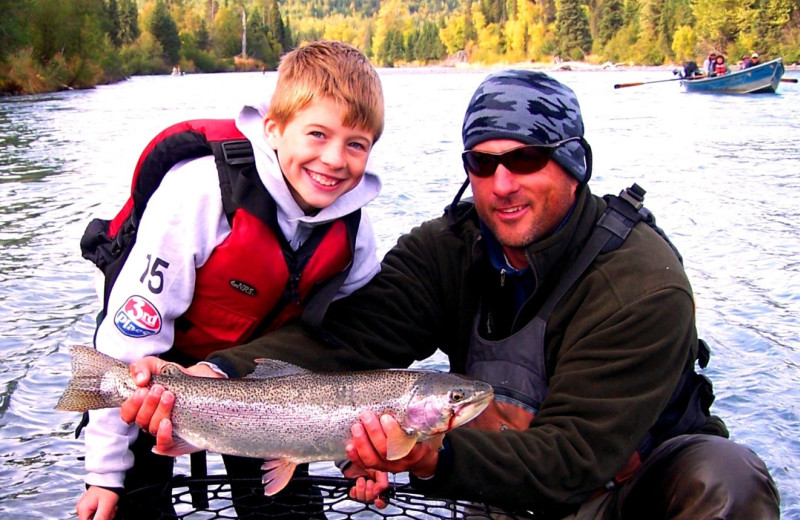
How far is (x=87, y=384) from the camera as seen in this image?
2979mm

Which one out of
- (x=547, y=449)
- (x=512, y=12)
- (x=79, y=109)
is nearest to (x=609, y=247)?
(x=547, y=449)

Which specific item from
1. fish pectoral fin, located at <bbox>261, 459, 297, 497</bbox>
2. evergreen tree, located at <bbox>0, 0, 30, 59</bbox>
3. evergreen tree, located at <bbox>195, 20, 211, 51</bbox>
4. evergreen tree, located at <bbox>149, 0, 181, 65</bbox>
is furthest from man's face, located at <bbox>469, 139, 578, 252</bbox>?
evergreen tree, located at <bbox>195, 20, 211, 51</bbox>

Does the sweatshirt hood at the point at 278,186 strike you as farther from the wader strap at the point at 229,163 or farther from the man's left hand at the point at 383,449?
the man's left hand at the point at 383,449

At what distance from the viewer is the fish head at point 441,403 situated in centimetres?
289

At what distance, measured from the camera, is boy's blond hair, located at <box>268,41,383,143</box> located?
327 cm

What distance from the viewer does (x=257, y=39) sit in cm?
12106

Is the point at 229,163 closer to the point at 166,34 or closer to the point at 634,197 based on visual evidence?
the point at 634,197

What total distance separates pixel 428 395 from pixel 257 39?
408ft

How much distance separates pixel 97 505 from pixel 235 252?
1.09 metres

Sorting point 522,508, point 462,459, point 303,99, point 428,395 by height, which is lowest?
point 522,508

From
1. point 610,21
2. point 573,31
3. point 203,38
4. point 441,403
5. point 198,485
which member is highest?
point 610,21

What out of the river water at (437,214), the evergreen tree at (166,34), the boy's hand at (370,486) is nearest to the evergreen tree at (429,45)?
the evergreen tree at (166,34)

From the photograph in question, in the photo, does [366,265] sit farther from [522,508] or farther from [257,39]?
[257,39]

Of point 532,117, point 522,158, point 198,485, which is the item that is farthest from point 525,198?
point 198,485
